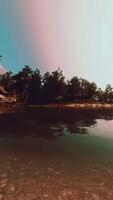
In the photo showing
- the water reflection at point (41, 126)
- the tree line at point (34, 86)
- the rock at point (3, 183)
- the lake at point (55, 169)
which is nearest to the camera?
the lake at point (55, 169)

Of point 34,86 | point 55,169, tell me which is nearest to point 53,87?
point 34,86

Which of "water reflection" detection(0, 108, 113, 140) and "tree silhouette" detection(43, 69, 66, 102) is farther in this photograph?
"tree silhouette" detection(43, 69, 66, 102)

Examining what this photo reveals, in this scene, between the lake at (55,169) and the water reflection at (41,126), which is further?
the water reflection at (41,126)

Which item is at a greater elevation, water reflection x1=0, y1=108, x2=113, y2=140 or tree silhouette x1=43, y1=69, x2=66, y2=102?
tree silhouette x1=43, y1=69, x2=66, y2=102

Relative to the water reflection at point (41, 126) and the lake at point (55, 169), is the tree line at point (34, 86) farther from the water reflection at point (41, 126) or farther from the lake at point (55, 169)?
the lake at point (55, 169)

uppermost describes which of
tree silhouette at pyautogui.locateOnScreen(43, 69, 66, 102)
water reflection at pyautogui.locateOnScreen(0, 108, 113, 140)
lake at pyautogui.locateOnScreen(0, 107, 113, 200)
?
tree silhouette at pyautogui.locateOnScreen(43, 69, 66, 102)

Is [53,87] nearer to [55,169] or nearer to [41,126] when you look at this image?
[41,126]

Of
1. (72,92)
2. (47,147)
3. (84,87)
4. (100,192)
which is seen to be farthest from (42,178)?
(84,87)

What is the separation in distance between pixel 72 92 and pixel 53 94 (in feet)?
81.4

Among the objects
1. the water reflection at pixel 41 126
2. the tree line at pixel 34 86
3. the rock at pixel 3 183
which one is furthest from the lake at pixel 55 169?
the tree line at pixel 34 86

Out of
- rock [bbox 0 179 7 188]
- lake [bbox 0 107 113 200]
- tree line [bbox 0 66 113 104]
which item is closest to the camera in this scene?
lake [bbox 0 107 113 200]

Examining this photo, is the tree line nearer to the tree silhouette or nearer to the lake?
the tree silhouette

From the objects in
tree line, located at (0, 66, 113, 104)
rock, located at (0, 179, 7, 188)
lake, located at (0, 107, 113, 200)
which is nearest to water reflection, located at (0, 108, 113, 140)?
lake, located at (0, 107, 113, 200)

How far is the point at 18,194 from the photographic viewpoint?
15.6 m
